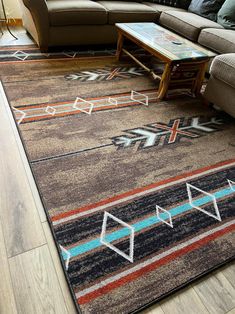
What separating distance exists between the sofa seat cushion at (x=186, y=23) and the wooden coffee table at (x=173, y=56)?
13.8 inches

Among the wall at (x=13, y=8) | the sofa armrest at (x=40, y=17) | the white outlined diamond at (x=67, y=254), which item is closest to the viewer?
the white outlined diamond at (x=67, y=254)

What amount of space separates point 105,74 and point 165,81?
0.63 metres

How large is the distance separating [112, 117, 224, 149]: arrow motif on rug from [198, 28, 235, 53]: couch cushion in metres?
0.75

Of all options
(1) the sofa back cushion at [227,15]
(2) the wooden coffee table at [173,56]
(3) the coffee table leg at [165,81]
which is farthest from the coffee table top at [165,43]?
(1) the sofa back cushion at [227,15]

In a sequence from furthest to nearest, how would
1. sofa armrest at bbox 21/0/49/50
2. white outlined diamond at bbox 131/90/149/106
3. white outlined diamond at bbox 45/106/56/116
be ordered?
sofa armrest at bbox 21/0/49/50, white outlined diamond at bbox 131/90/149/106, white outlined diamond at bbox 45/106/56/116

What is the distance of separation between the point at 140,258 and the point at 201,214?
43cm

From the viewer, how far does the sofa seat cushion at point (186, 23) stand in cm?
268

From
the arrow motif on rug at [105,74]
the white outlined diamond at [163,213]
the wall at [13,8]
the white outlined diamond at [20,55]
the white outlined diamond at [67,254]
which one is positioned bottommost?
the white outlined diamond at [67,254]

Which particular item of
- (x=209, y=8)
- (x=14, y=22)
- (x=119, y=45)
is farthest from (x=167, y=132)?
(x=14, y=22)

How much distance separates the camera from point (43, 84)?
2.21 metres

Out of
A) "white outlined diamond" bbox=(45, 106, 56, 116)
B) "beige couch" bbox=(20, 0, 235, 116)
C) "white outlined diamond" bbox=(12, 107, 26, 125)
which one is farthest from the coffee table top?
"white outlined diamond" bbox=(12, 107, 26, 125)

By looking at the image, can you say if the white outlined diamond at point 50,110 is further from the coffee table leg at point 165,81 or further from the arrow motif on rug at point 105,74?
the coffee table leg at point 165,81

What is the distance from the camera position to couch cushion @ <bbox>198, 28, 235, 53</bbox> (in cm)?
236

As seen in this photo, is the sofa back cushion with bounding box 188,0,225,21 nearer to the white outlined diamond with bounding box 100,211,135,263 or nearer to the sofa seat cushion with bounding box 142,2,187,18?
the sofa seat cushion with bounding box 142,2,187,18
